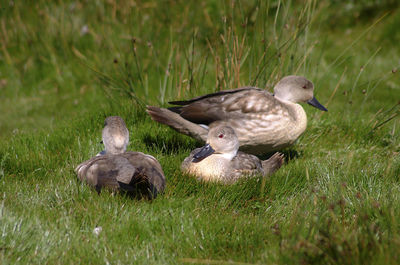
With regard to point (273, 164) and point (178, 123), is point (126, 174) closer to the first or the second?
point (178, 123)

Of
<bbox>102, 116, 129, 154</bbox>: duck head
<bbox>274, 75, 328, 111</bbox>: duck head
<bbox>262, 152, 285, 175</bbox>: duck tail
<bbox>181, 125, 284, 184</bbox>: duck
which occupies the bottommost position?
<bbox>262, 152, 285, 175</bbox>: duck tail

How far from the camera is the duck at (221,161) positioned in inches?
186

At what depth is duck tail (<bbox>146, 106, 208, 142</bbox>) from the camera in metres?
5.47

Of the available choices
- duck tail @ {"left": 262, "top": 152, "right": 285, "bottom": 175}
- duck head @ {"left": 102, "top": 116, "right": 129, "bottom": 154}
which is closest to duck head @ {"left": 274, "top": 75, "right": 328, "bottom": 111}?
duck tail @ {"left": 262, "top": 152, "right": 285, "bottom": 175}

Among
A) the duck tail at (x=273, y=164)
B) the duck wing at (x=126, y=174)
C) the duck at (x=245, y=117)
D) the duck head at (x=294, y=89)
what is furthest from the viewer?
the duck head at (x=294, y=89)

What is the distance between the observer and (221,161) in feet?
16.0

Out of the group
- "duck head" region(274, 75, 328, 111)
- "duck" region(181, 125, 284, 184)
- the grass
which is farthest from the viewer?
"duck head" region(274, 75, 328, 111)

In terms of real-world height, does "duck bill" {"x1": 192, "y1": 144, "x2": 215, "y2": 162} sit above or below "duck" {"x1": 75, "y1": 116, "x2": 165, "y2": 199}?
below

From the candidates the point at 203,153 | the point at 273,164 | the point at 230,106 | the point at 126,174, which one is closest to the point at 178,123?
the point at 230,106

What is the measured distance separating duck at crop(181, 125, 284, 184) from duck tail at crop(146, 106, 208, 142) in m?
0.39

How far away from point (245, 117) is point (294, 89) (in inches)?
32.5

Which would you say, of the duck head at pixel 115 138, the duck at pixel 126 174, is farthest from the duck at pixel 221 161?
the duck head at pixel 115 138

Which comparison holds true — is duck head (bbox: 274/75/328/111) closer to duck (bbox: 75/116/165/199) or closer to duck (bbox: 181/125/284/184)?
duck (bbox: 181/125/284/184)

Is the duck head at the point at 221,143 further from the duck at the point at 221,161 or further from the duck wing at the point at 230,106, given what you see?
the duck wing at the point at 230,106
